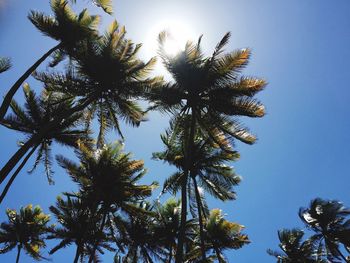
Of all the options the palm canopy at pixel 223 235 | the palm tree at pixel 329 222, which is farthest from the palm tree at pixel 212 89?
the palm tree at pixel 329 222

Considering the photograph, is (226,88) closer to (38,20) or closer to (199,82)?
(199,82)

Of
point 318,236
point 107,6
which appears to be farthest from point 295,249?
point 107,6

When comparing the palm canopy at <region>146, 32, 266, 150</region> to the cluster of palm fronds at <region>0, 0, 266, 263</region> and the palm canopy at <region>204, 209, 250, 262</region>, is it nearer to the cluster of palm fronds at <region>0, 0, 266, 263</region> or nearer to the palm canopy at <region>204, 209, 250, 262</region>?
the cluster of palm fronds at <region>0, 0, 266, 263</region>

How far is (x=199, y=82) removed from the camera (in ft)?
57.9

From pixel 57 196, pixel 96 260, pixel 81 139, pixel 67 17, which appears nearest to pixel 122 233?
pixel 96 260

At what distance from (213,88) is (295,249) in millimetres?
18681

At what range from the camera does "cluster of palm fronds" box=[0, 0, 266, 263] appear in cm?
1742

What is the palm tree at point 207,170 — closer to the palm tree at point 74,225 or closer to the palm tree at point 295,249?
the palm tree at point 74,225

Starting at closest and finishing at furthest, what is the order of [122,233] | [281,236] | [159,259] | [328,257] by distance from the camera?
[122,233]
[159,259]
[328,257]
[281,236]

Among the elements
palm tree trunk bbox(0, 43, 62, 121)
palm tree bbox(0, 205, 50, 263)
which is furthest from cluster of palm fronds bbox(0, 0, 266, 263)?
palm tree bbox(0, 205, 50, 263)

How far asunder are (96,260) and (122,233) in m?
2.67

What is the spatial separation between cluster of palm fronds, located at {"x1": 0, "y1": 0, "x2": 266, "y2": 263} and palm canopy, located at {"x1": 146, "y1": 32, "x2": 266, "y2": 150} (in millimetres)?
49

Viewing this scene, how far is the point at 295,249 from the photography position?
29.7 m

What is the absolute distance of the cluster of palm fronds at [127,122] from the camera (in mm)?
17422
